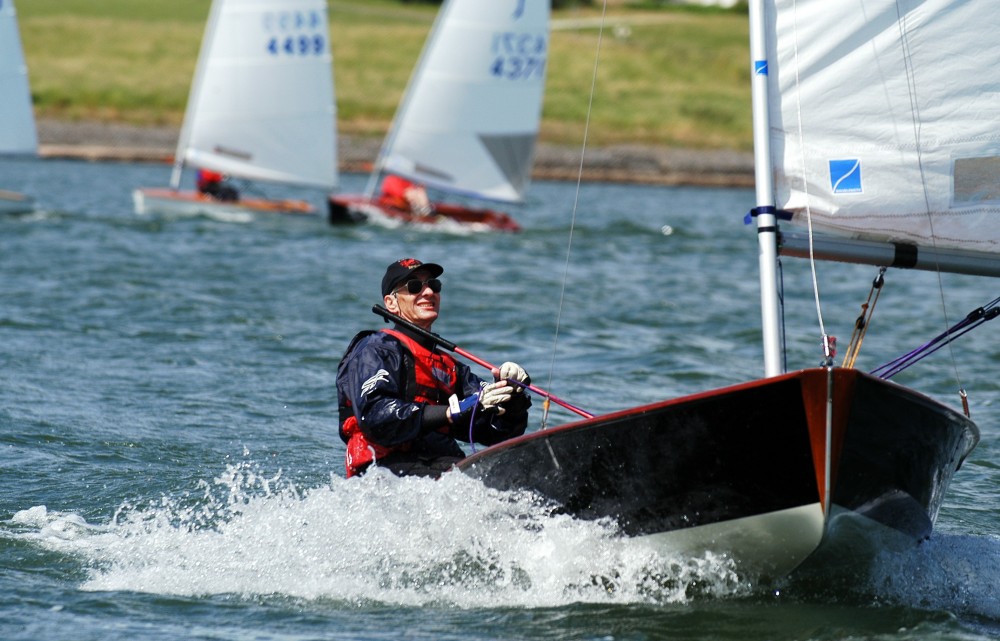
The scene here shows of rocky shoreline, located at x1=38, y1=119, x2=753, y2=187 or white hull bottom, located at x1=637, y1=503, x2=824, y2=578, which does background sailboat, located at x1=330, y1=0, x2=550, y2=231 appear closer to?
rocky shoreline, located at x1=38, y1=119, x2=753, y2=187

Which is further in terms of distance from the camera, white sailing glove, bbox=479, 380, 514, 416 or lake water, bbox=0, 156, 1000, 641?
white sailing glove, bbox=479, 380, 514, 416

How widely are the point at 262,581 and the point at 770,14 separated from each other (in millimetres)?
2666

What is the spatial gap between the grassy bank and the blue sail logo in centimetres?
3620

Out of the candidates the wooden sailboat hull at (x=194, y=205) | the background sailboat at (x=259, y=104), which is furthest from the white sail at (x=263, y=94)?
the wooden sailboat hull at (x=194, y=205)

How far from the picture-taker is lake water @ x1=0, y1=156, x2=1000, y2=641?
4.90m

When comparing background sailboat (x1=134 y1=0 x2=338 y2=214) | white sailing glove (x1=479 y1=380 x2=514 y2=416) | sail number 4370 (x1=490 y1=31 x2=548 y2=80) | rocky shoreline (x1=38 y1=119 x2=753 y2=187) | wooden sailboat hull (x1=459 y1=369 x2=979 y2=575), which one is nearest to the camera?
wooden sailboat hull (x1=459 y1=369 x2=979 y2=575)

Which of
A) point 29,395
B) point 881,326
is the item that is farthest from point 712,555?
point 881,326

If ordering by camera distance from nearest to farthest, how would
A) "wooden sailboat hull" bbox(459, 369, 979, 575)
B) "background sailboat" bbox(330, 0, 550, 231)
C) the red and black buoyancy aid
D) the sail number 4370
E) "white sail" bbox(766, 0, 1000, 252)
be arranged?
"wooden sailboat hull" bbox(459, 369, 979, 575)
"white sail" bbox(766, 0, 1000, 252)
the red and black buoyancy aid
"background sailboat" bbox(330, 0, 550, 231)
the sail number 4370

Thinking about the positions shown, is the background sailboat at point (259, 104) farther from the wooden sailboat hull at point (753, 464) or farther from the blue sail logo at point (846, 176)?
the wooden sailboat hull at point (753, 464)

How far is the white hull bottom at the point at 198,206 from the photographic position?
805 inches

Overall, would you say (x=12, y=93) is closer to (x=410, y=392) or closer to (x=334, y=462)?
(x=334, y=462)

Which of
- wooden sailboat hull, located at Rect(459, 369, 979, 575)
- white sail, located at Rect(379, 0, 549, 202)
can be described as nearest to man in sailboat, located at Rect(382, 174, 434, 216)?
white sail, located at Rect(379, 0, 549, 202)

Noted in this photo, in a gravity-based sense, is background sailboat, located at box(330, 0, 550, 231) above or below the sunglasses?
above

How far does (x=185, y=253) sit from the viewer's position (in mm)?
16453
